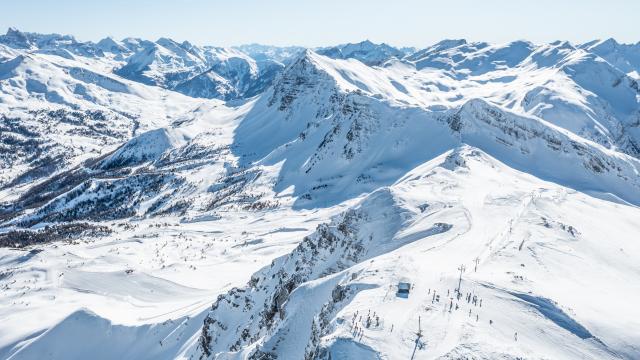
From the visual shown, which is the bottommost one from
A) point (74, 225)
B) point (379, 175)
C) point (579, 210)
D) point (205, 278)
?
point (74, 225)

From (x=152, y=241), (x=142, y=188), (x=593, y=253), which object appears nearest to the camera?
(x=593, y=253)

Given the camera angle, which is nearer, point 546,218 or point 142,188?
point 546,218

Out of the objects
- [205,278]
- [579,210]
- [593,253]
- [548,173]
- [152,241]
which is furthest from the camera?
[152,241]

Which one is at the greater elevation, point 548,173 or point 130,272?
point 548,173

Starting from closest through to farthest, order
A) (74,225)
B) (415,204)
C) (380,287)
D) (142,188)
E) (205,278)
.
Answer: (380,287), (415,204), (205,278), (74,225), (142,188)

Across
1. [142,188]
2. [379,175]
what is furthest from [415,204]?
[142,188]

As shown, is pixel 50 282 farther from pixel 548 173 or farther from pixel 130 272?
pixel 548 173

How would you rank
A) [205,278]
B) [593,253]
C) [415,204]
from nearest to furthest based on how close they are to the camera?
[593,253] < [415,204] < [205,278]

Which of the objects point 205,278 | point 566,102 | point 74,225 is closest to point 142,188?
point 74,225

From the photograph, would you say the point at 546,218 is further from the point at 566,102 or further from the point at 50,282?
the point at 566,102
